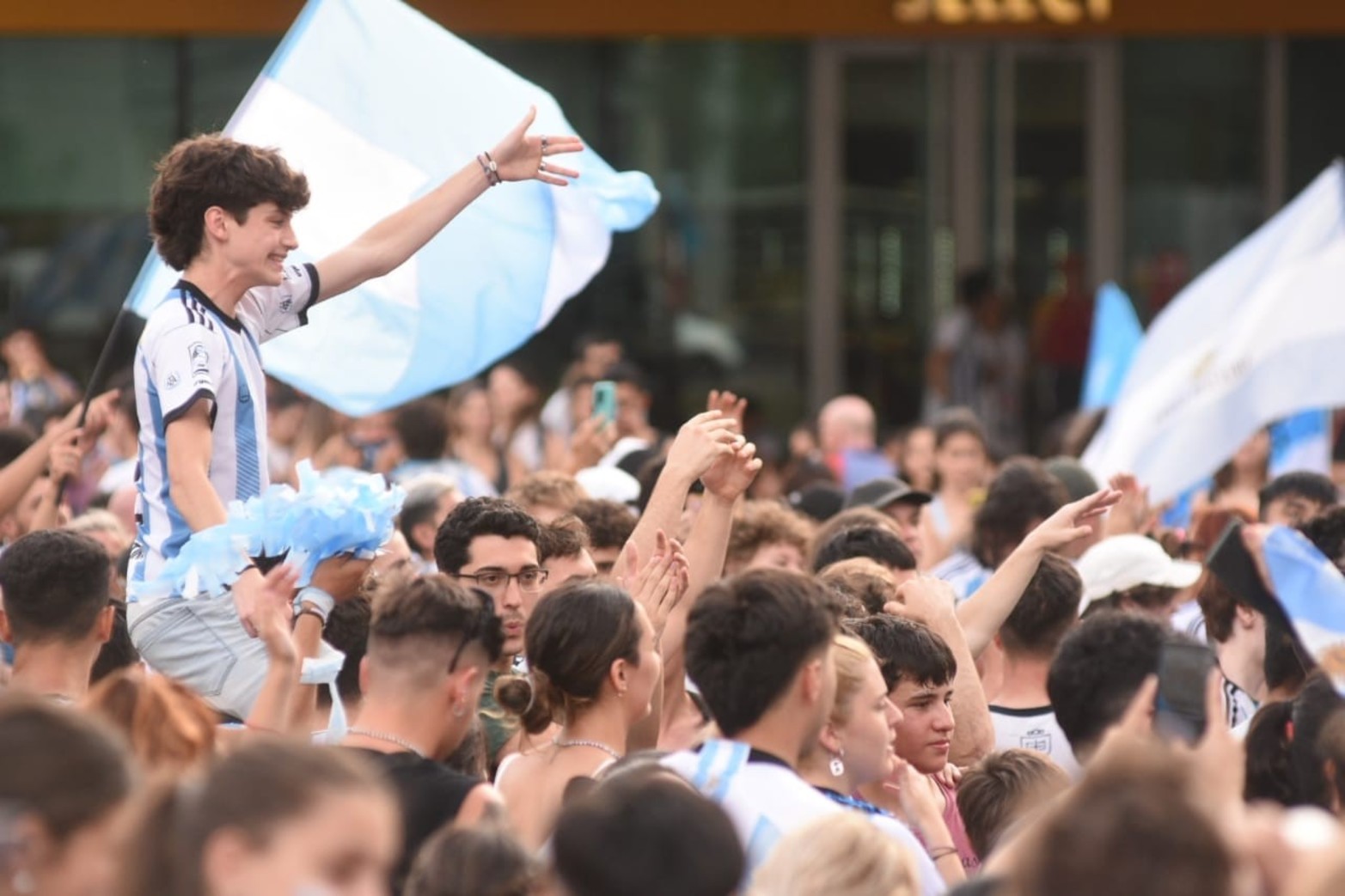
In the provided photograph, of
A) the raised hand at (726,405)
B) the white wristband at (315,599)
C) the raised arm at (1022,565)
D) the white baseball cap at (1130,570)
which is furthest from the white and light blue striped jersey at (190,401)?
the white baseball cap at (1130,570)

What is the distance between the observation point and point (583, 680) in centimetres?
522

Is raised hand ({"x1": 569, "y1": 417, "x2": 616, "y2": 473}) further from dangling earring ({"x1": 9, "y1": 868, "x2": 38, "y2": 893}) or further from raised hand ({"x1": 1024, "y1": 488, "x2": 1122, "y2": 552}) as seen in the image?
dangling earring ({"x1": 9, "y1": 868, "x2": 38, "y2": 893})

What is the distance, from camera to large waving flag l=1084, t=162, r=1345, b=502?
1061 centimetres

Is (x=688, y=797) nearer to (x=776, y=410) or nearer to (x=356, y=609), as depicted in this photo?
(x=356, y=609)

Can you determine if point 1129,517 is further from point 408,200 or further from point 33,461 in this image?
point 33,461

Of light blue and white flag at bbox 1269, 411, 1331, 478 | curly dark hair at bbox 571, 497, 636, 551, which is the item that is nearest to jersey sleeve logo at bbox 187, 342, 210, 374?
curly dark hair at bbox 571, 497, 636, 551

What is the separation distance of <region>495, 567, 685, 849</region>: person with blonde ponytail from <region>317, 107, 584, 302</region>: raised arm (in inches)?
61.8

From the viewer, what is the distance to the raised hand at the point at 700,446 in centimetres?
615

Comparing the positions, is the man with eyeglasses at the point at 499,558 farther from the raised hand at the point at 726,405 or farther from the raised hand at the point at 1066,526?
the raised hand at the point at 1066,526

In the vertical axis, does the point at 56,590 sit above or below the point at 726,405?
below

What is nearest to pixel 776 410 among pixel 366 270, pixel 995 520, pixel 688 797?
pixel 995 520

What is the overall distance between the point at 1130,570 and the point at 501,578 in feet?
7.17

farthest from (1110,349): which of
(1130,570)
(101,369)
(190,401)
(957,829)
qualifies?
(190,401)

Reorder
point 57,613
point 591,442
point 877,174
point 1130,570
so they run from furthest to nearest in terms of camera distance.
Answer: point 877,174
point 591,442
point 1130,570
point 57,613
